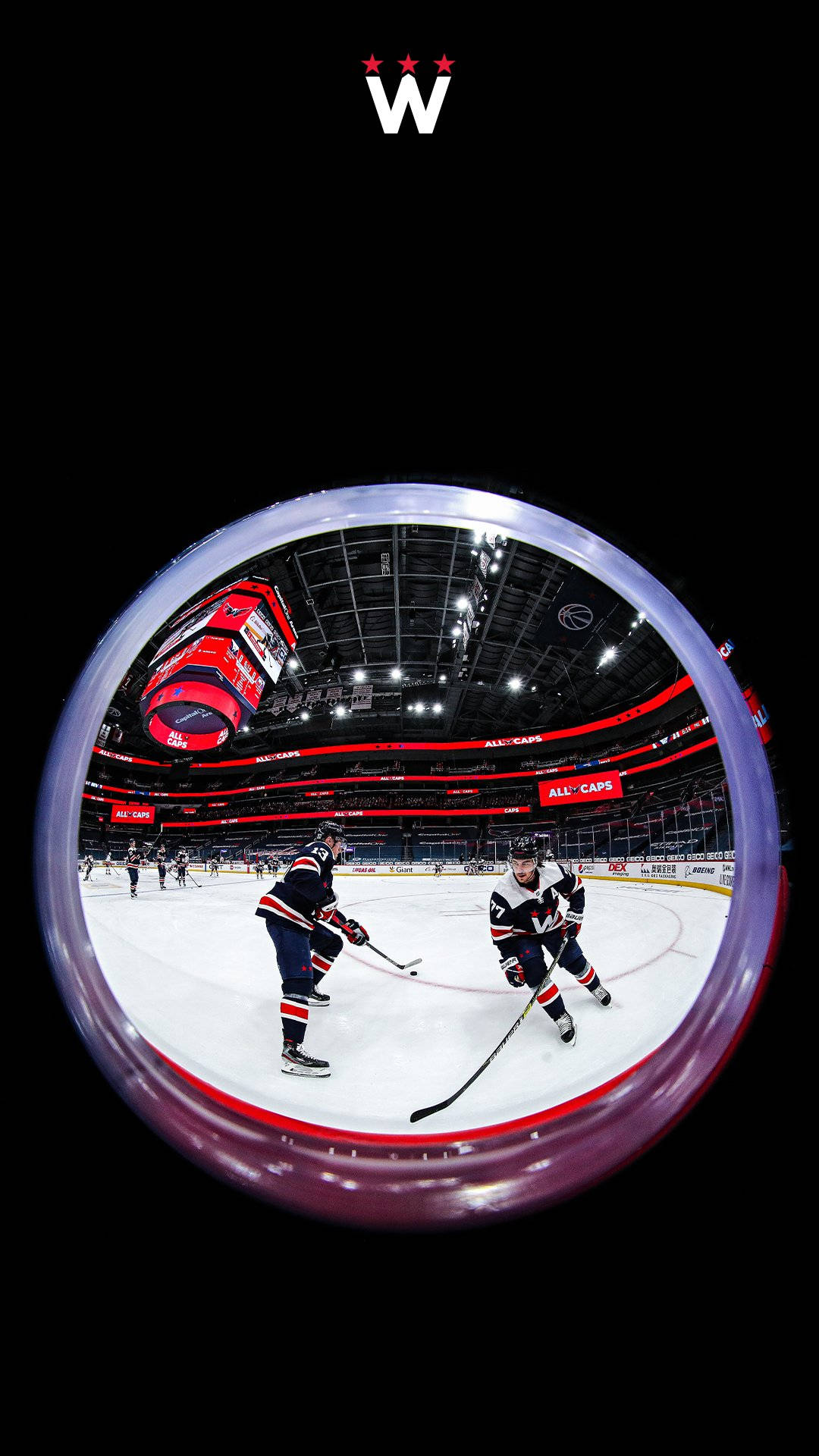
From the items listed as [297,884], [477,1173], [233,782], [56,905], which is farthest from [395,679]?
[233,782]

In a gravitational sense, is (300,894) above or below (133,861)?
above

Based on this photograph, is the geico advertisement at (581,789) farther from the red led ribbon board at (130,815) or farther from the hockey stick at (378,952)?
the red led ribbon board at (130,815)

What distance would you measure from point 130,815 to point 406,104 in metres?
8.15

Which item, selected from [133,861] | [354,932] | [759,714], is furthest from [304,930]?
[133,861]

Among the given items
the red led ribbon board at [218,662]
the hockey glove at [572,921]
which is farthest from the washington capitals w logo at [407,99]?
the hockey glove at [572,921]

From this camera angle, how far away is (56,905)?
0.97 metres

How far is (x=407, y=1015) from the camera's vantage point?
1.81 metres

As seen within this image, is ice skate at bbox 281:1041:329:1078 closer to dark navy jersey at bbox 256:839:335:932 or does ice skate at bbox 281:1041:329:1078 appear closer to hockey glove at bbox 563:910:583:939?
dark navy jersey at bbox 256:839:335:932

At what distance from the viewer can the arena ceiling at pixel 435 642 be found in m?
1.84

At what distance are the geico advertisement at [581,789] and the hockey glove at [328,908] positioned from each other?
367 cm

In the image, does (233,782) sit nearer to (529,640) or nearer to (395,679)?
(395,679)

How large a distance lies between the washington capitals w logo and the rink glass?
0.60 m

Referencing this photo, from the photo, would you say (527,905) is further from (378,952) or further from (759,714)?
(759,714)

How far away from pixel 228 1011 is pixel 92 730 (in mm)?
1448
